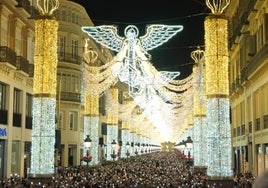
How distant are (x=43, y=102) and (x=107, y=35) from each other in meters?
7.92

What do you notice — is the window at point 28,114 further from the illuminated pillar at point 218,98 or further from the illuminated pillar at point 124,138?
the illuminated pillar at point 124,138

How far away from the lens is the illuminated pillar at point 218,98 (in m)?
19.4

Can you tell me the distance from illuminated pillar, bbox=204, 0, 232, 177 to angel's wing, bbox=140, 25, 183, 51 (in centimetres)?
503

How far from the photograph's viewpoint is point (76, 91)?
2184 inches

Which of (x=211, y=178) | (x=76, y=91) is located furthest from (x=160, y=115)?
(x=211, y=178)

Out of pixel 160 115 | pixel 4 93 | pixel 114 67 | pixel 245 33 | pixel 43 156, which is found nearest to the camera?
pixel 43 156

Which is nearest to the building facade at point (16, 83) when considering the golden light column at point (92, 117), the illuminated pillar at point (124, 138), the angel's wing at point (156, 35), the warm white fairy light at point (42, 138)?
the golden light column at point (92, 117)

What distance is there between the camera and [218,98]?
63.8ft

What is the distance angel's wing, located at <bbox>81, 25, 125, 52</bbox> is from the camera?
1049 inches

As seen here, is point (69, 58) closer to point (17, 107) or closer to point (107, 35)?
point (17, 107)

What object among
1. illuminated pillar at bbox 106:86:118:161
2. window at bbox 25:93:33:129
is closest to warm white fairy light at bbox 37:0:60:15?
window at bbox 25:93:33:129

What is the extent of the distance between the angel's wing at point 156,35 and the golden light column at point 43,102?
22.0ft

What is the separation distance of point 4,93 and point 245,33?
1648 cm

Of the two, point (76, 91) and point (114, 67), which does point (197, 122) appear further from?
point (76, 91)
